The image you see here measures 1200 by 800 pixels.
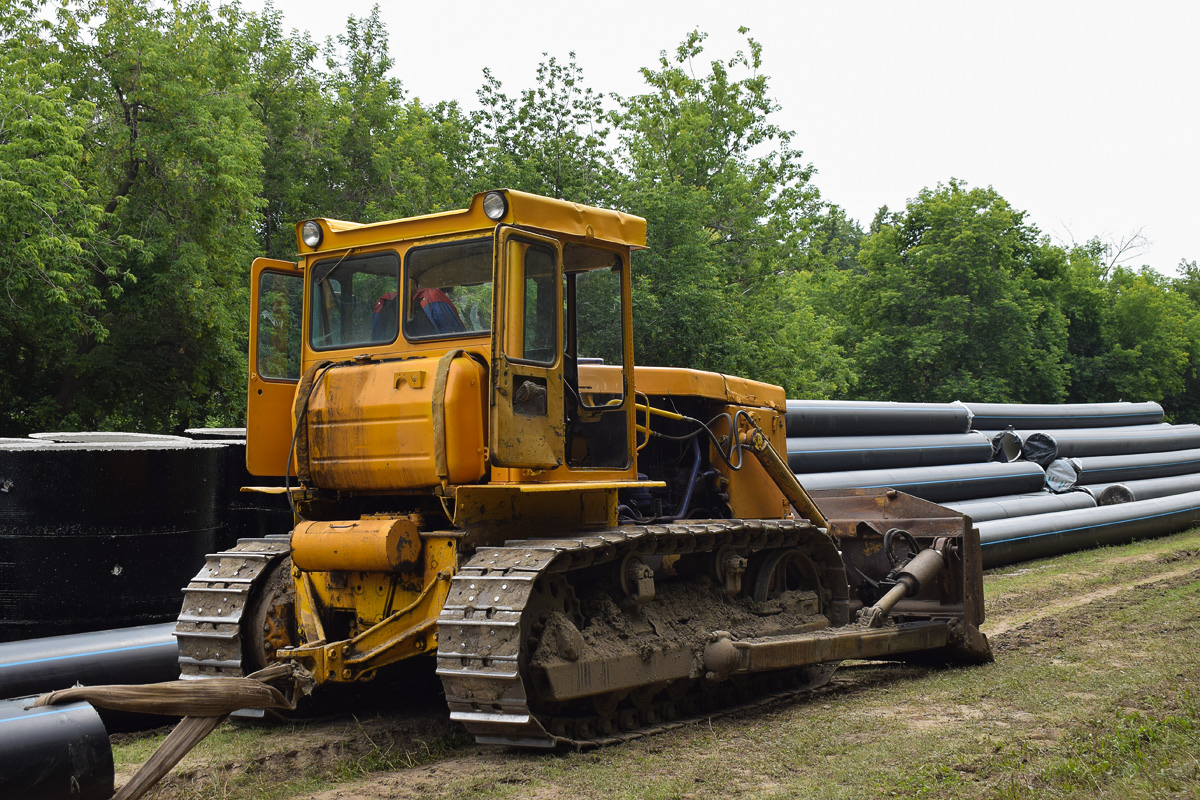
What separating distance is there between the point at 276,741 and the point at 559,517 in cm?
217

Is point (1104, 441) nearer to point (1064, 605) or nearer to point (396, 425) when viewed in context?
point (1064, 605)

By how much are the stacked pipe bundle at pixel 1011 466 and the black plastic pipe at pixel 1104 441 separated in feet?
0.08

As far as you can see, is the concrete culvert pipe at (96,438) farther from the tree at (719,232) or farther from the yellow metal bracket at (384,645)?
the tree at (719,232)

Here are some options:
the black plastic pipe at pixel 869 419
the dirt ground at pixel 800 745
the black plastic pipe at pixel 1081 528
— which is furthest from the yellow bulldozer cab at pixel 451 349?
the black plastic pipe at pixel 1081 528

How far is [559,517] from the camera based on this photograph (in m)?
7.07

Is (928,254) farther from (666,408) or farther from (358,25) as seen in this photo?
(666,408)

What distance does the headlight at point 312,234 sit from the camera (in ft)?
23.8

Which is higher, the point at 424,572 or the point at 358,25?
the point at 358,25

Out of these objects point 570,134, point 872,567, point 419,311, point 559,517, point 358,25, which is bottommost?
point 872,567

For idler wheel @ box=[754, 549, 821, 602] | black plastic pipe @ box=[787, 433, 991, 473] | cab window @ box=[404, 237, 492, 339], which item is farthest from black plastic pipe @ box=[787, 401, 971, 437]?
cab window @ box=[404, 237, 492, 339]

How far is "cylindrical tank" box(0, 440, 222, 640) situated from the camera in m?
8.02

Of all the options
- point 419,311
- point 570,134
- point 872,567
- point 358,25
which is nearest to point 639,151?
point 570,134

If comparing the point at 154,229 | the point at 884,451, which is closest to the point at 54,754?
the point at 884,451

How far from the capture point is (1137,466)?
21.5 m
